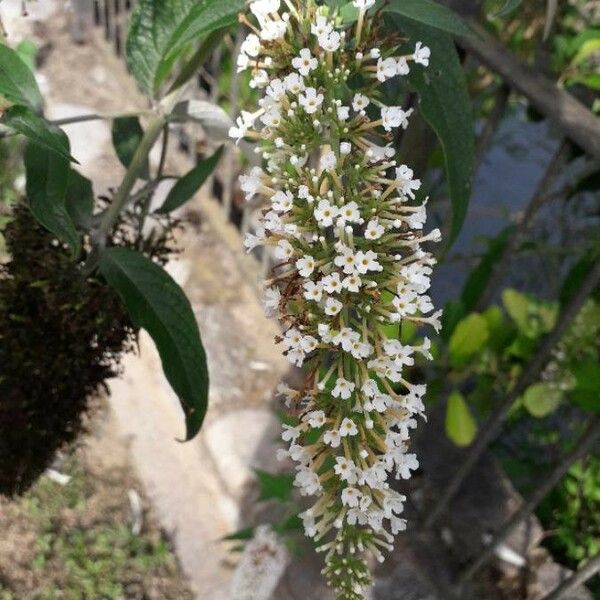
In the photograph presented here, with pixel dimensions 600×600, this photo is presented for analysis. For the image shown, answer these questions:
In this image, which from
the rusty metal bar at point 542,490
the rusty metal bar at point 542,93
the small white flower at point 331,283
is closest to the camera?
the small white flower at point 331,283

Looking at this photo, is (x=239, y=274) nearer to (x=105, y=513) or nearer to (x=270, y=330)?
(x=270, y=330)

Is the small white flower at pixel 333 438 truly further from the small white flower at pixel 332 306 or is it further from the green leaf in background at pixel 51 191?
the green leaf in background at pixel 51 191

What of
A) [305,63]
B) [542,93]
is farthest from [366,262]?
[542,93]

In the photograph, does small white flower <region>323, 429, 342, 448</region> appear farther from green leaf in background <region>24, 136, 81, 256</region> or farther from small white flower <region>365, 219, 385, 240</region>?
green leaf in background <region>24, 136, 81, 256</region>

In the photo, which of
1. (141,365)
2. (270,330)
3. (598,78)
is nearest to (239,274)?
(270,330)

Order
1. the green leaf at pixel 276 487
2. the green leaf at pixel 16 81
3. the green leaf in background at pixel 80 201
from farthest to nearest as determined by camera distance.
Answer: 1. the green leaf at pixel 276 487
2. the green leaf in background at pixel 80 201
3. the green leaf at pixel 16 81

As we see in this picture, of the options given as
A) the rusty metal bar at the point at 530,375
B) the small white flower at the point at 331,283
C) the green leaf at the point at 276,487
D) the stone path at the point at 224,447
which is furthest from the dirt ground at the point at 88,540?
Result: the small white flower at the point at 331,283
